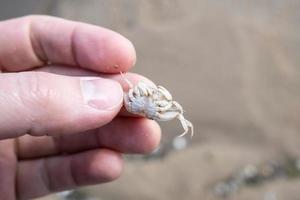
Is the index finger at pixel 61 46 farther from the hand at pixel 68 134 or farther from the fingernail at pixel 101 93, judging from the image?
the fingernail at pixel 101 93

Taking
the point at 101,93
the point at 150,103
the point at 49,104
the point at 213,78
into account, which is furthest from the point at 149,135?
the point at 213,78

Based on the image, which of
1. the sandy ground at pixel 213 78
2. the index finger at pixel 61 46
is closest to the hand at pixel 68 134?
the index finger at pixel 61 46

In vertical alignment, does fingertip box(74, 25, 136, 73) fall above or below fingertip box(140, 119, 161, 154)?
above

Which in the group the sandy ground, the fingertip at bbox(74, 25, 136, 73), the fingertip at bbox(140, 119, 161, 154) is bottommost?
the sandy ground

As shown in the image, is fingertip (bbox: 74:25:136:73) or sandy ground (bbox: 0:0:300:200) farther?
sandy ground (bbox: 0:0:300:200)

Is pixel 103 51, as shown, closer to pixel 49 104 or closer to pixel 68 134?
pixel 68 134

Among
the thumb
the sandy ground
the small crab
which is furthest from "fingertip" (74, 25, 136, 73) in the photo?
the sandy ground

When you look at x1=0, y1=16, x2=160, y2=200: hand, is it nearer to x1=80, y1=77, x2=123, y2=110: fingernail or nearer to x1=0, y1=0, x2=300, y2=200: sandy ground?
x1=80, y1=77, x2=123, y2=110: fingernail
